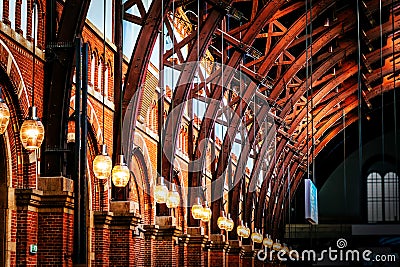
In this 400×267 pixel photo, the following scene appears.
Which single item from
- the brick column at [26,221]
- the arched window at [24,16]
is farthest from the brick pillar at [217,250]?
the arched window at [24,16]

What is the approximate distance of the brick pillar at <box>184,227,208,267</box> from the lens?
27797mm

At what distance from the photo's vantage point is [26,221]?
16.3m

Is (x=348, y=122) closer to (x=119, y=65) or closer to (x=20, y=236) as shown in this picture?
(x=119, y=65)

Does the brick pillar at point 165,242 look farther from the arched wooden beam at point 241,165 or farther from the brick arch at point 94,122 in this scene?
the arched wooden beam at point 241,165

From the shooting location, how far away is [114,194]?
821 inches

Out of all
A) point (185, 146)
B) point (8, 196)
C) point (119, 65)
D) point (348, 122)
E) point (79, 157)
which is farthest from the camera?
point (348, 122)

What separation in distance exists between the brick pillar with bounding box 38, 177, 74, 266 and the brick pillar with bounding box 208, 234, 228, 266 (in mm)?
14339

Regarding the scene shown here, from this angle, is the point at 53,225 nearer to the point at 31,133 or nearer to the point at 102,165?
the point at 102,165

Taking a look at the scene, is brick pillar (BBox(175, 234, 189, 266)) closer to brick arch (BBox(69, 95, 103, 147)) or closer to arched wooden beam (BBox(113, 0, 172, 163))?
brick arch (BBox(69, 95, 103, 147))

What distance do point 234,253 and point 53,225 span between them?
59.6 ft

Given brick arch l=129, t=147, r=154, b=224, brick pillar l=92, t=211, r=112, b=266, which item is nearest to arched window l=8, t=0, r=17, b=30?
brick pillar l=92, t=211, r=112, b=266

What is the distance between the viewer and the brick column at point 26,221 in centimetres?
1622

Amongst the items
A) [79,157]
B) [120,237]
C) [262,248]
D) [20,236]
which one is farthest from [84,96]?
[262,248]

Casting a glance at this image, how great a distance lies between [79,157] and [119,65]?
5394 mm
